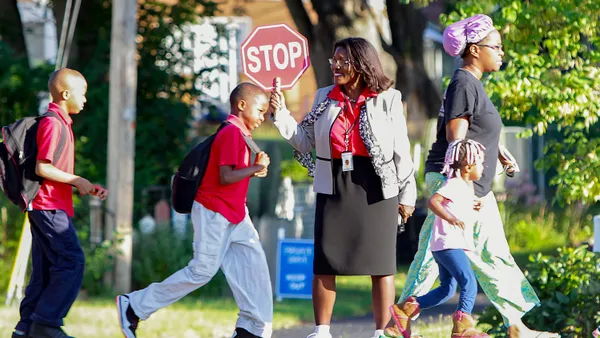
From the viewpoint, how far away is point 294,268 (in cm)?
1144

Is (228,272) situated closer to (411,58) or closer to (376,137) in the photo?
(376,137)

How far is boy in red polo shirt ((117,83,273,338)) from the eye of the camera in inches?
273

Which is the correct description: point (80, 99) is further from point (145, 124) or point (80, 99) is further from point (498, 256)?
point (145, 124)

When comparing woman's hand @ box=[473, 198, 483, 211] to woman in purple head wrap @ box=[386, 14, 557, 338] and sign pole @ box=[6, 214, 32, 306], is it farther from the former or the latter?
sign pole @ box=[6, 214, 32, 306]

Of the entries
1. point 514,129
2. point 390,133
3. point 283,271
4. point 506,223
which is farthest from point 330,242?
point 514,129

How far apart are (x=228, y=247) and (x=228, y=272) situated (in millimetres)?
151

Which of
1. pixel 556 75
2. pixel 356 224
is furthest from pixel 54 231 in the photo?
pixel 556 75

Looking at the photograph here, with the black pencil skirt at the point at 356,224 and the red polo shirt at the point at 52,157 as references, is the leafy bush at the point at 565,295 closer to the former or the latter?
the black pencil skirt at the point at 356,224

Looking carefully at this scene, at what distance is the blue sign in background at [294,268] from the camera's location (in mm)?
11438

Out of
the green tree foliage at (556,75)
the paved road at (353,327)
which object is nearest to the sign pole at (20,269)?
the paved road at (353,327)

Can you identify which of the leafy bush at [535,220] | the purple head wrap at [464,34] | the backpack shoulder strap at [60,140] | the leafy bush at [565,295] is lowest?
the leafy bush at [565,295]

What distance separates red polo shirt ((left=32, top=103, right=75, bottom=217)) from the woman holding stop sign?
4.38ft

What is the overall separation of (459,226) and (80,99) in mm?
2479

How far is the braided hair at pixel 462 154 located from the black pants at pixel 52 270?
2328 mm
